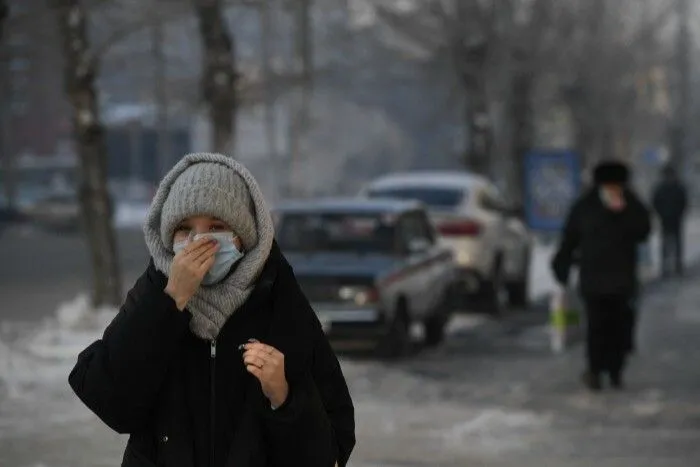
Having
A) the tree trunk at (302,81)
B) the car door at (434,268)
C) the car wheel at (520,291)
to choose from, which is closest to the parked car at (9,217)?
the tree trunk at (302,81)

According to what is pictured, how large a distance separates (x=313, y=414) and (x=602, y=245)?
1026 cm

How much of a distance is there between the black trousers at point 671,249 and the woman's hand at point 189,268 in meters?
28.1

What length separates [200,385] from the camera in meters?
4.43

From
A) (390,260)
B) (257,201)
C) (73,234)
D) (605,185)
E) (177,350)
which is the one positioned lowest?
(73,234)

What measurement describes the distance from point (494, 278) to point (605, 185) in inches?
341

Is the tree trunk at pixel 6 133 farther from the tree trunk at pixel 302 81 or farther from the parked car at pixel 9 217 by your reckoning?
the tree trunk at pixel 302 81

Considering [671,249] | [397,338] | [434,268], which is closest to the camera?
[397,338]

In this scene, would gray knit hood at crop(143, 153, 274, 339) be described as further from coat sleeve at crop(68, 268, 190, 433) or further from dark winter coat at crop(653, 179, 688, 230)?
dark winter coat at crop(653, 179, 688, 230)

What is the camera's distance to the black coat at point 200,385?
4383 millimetres

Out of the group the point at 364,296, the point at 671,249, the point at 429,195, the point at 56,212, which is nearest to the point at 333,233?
the point at 364,296

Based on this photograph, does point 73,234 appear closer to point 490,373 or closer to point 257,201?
point 490,373

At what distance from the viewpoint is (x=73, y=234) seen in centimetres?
6097

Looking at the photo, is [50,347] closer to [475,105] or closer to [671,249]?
[671,249]

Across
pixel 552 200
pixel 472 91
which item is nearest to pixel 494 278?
pixel 552 200
